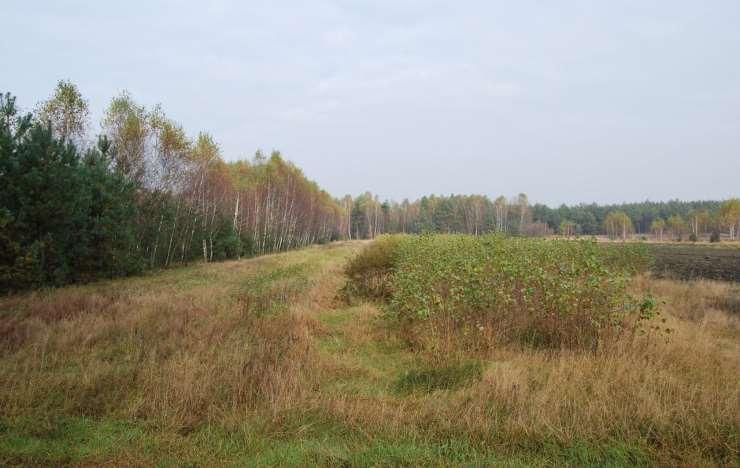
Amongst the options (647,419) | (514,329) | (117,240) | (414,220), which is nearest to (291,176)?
(117,240)

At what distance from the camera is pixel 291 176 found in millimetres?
48719

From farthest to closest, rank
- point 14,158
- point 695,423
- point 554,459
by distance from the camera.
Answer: point 14,158 < point 695,423 < point 554,459

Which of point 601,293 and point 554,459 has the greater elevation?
point 601,293

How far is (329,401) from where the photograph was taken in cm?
507

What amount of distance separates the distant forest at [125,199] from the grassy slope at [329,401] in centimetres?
741

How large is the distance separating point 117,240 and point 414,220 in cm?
8718

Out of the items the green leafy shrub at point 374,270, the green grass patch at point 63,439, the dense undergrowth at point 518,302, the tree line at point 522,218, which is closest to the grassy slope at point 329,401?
the green grass patch at point 63,439

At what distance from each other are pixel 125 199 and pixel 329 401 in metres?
19.5

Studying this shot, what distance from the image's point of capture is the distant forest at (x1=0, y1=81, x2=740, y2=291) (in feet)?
43.4

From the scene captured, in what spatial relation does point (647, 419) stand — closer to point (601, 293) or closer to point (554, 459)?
point (554, 459)

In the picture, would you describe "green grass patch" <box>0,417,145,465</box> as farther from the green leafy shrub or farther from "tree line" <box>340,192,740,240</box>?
"tree line" <box>340,192,740,240</box>

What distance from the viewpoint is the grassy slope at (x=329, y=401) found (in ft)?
13.4

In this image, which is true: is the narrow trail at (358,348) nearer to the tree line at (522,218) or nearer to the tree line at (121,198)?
the tree line at (121,198)

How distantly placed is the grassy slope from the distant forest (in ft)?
24.3
